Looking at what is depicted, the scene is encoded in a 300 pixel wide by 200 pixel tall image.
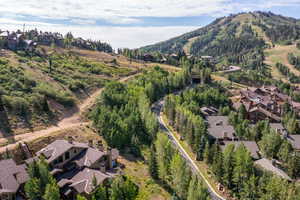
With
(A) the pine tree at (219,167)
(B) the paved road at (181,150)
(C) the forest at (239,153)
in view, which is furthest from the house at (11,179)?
(C) the forest at (239,153)

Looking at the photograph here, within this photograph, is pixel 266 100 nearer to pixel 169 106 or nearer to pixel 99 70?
pixel 169 106

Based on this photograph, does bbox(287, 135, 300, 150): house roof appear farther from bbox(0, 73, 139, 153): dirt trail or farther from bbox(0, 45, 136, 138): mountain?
bbox(0, 45, 136, 138): mountain

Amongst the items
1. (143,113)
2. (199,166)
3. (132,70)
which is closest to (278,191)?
(199,166)

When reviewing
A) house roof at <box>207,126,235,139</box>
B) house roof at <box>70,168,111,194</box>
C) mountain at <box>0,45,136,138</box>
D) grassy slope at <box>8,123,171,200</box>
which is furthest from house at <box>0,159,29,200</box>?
house roof at <box>207,126,235,139</box>

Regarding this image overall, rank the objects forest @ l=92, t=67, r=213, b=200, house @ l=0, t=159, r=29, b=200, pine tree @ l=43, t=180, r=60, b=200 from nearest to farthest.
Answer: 1. pine tree @ l=43, t=180, r=60, b=200
2. house @ l=0, t=159, r=29, b=200
3. forest @ l=92, t=67, r=213, b=200

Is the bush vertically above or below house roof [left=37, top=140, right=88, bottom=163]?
above

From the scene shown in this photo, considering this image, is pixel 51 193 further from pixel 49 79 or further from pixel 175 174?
pixel 49 79

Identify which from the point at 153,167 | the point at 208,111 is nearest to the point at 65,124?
the point at 153,167
